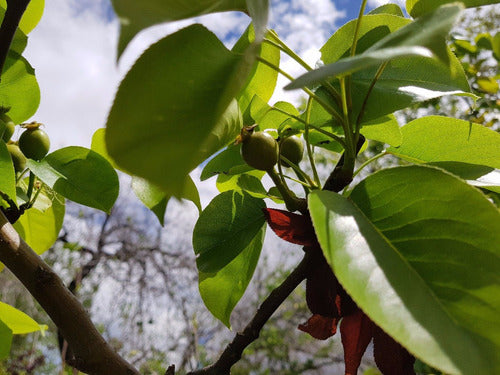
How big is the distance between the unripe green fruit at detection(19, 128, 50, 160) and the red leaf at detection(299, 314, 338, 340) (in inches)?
13.4

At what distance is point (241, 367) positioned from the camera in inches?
243

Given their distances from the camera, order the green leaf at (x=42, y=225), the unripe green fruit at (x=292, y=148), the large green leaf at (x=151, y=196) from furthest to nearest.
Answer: the green leaf at (x=42, y=225) < the unripe green fruit at (x=292, y=148) < the large green leaf at (x=151, y=196)

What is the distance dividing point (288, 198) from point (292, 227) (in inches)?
1.3

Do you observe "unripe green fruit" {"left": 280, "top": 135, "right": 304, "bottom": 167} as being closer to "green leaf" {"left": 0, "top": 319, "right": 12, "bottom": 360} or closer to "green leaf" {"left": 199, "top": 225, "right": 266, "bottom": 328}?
"green leaf" {"left": 199, "top": 225, "right": 266, "bottom": 328}

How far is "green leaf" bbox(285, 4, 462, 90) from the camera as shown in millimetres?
205

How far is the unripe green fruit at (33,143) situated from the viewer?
549 mm

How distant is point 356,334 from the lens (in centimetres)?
41

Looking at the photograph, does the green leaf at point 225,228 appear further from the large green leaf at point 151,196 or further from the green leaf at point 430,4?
the green leaf at point 430,4

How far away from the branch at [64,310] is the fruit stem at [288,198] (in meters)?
0.21

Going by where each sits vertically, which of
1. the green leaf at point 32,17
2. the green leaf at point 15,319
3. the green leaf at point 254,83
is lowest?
the green leaf at point 15,319

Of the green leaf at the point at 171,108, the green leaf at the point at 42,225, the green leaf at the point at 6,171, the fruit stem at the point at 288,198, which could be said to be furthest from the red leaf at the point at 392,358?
the green leaf at the point at 42,225

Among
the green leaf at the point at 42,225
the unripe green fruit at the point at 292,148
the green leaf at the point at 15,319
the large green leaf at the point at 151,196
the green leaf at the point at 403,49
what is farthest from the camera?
the green leaf at the point at 42,225

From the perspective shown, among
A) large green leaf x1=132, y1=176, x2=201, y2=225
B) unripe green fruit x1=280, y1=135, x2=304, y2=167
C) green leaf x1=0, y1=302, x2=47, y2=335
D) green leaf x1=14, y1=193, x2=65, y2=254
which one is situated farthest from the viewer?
green leaf x1=14, y1=193, x2=65, y2=254

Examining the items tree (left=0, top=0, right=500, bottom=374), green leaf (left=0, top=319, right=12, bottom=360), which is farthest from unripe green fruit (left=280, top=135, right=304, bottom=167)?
green leaf (left=0, top=319, right=12, bottom=360)
